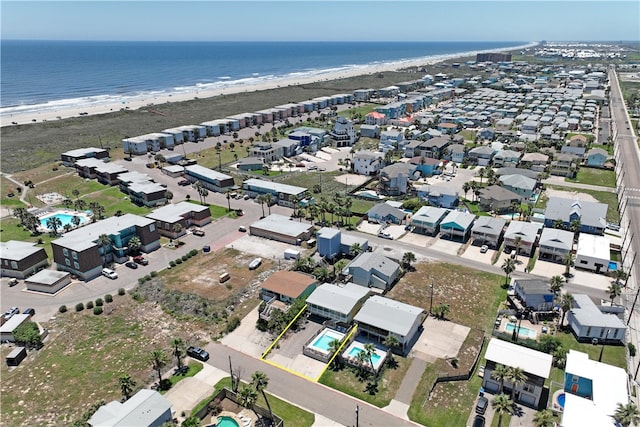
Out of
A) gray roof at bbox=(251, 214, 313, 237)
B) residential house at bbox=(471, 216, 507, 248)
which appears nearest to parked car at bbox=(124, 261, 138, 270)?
gray roof at bbox=(251, 214, 313, 237)

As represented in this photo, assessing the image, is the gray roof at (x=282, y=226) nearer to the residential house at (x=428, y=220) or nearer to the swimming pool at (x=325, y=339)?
the residential house at (x=428, y=220)

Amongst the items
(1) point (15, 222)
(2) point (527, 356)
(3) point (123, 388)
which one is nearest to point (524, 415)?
(2) point (527, 356)

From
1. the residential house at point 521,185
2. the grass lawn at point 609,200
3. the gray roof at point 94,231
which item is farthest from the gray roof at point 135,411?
the grass lawn at point 609,200

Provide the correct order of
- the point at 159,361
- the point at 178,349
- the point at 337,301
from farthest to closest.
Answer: the point at 337,301
the point at 178,349
the point at 159,361

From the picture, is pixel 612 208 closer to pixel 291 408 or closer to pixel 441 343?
pixel 441 343

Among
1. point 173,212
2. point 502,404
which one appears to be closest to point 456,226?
point 502,404

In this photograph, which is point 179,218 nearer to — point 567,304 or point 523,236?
point 523,236
